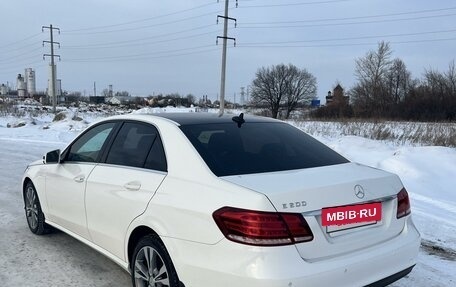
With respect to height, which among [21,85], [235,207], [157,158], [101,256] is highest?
[21,85]

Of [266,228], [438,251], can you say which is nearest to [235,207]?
[266,228]

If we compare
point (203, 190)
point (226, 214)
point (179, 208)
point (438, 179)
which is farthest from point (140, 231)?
point (438, 179)

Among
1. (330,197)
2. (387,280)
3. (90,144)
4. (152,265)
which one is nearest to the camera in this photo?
(330,197)

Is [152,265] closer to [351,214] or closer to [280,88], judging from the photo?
[351,214]

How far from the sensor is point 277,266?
2.47m

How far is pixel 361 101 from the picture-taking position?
69.7 meters

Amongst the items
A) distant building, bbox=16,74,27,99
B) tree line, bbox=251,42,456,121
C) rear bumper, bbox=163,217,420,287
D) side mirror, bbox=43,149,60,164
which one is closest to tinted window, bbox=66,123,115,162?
side mirror, bbox=43,149,60,164

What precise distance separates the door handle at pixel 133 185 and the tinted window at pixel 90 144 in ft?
2.72

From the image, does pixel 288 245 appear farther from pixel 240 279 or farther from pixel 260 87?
pixel 260 87

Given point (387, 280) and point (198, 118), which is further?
point (198, 118)

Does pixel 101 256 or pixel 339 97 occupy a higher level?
pixel 339 97

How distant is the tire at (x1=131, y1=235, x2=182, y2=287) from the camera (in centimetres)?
301

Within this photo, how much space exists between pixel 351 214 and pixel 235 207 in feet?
2.54

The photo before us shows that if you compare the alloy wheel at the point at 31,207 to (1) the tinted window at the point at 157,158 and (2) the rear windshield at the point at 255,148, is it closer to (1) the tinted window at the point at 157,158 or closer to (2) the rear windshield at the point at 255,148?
(1) the tinted window at the point at 157,158
